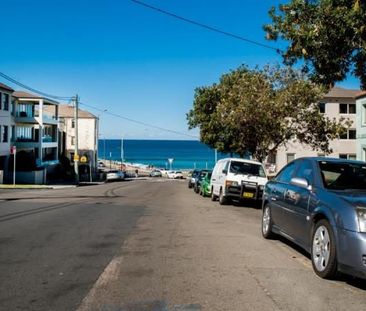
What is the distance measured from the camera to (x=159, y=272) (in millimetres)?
7215

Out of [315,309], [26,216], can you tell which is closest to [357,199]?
[315,309]

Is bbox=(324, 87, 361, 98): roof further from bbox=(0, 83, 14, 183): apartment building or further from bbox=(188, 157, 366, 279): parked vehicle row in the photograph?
bbox=(188, 157, 366, 279): parked vehicle row

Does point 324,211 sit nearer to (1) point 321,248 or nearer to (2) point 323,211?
(2) point 323,211

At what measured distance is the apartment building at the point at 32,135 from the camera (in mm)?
49150

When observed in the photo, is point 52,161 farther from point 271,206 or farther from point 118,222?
point 271,206

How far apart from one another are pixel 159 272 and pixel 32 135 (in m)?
53.2

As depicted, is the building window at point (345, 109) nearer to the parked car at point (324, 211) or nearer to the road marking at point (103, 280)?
the parked car at point (324, 211)

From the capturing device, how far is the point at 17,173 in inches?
1833

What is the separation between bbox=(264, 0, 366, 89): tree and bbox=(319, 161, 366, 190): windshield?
3811 millimetres

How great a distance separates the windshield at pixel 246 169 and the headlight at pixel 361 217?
13970 mm

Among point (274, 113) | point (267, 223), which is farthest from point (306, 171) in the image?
point (274, 113)

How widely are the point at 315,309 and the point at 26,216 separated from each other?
35.1 feet

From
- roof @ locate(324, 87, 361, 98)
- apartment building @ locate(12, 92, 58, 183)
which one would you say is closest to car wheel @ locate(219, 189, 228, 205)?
roof @ locate(324, 87, 361, 98)

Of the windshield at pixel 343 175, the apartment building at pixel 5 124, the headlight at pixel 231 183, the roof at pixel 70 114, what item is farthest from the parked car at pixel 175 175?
the windshield at pixel 343 175
